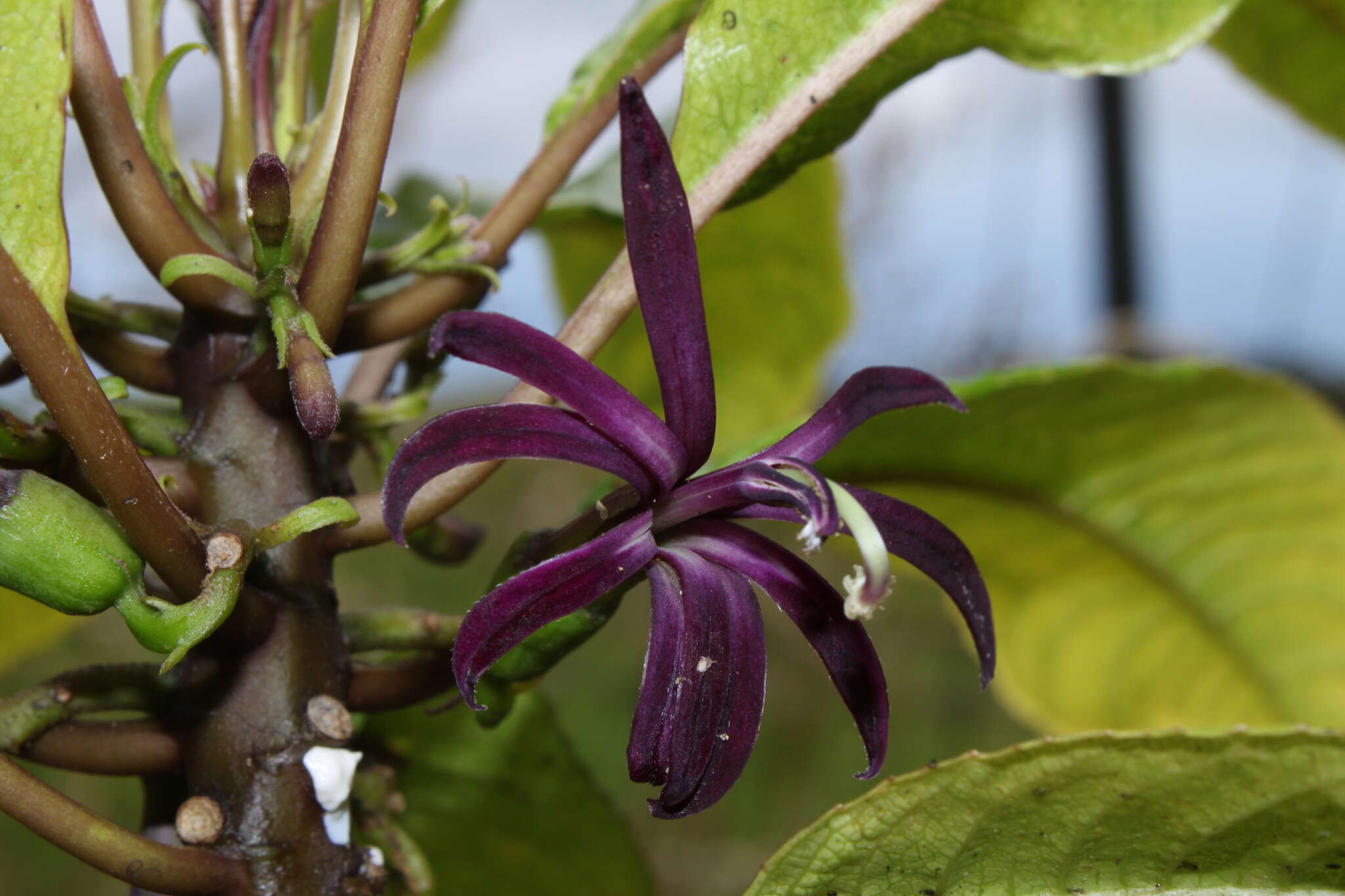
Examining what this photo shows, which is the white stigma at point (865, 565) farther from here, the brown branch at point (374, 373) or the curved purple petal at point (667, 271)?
the brown branch at point (374, 373)

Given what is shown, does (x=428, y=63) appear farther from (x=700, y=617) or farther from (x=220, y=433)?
(x=700, y=617)


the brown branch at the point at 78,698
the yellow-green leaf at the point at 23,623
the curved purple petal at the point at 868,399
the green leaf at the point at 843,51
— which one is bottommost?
the yellow-green leaf at the point at 23,623

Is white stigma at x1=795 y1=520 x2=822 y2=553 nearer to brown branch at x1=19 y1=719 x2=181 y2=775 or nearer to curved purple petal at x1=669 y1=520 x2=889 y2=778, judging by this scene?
A: curved purple petal at x1=669 y1=520 x2=889 y2=778

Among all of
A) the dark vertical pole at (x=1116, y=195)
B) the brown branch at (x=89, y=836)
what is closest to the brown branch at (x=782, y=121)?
the brown branch at (x=89, y=836)

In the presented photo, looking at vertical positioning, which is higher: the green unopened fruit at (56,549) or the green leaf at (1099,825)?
the green unopened fruit at (56,549)

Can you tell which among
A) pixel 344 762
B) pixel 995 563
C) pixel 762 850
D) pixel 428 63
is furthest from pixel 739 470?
pixel 762 850

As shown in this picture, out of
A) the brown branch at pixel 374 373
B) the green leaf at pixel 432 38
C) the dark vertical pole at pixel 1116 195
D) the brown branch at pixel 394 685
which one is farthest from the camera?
the dark vertical pole at pixel 1116 195
